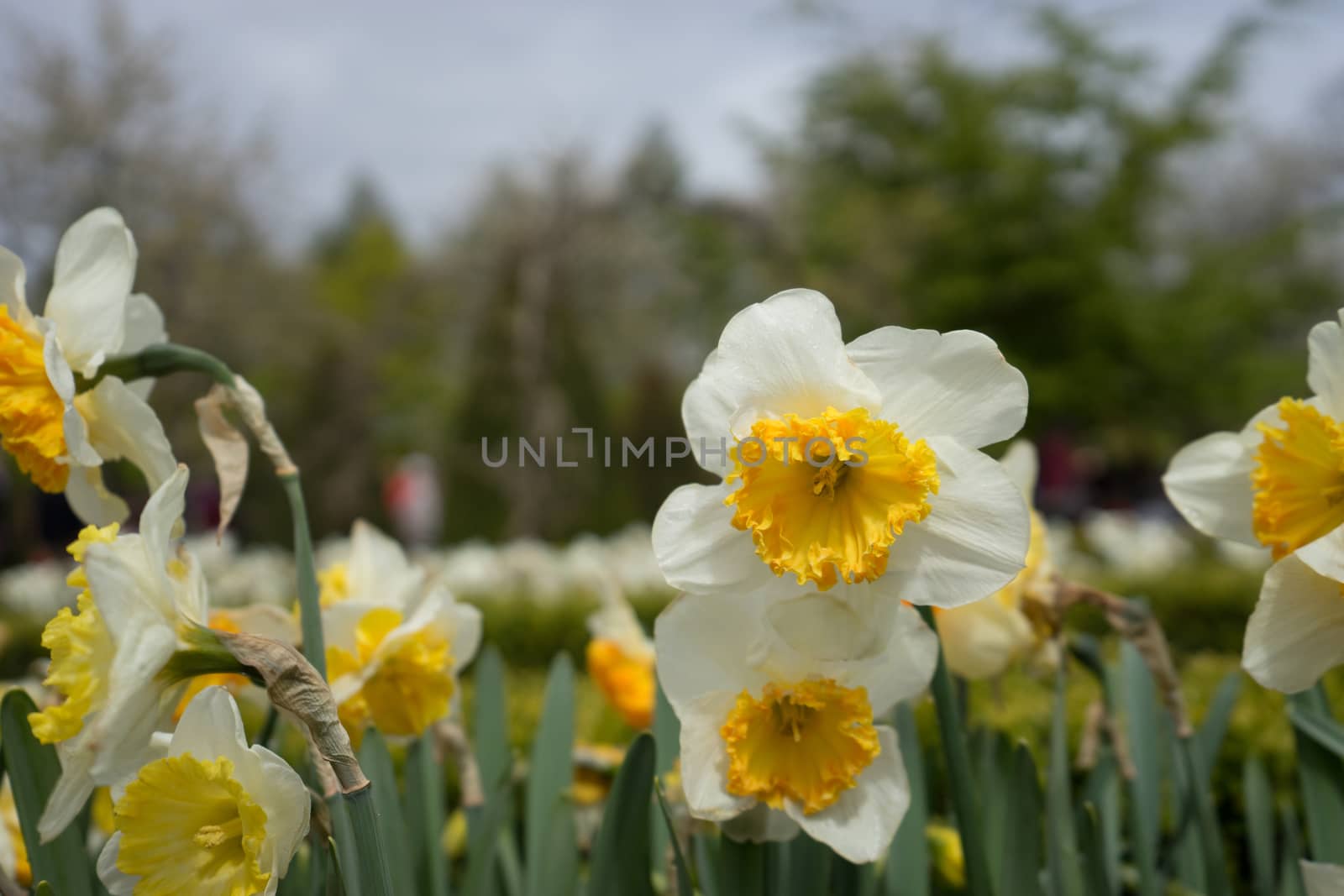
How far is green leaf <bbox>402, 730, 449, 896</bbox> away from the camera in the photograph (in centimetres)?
117

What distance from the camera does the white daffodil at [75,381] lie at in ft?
2.94

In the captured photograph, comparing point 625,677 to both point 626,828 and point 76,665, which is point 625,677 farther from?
point 76,665

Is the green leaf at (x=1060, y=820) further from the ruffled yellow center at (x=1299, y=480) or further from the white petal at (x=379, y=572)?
the white petal at (x=379, y=572)

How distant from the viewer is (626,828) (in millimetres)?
1040

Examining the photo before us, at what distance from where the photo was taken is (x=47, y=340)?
0.87 metres

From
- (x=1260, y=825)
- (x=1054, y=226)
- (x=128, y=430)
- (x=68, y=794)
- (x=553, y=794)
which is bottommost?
(x=1054, y=226)

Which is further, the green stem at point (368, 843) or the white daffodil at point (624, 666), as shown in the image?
the white daffodil at point (624, 666)

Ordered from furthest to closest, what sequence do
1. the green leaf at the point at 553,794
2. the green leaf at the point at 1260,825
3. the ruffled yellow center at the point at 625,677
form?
the ruffled yellow center at the point at 625,677, the green leaf at the point at 1260,825, the green leaf at the point at 553,794

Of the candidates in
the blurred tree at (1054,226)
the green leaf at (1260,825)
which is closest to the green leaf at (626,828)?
the green leaf at (1260,825)

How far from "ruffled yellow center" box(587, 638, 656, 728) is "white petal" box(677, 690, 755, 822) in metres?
0.54

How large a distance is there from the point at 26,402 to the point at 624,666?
87cm

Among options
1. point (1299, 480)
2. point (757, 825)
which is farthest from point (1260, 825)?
point (757, 825)

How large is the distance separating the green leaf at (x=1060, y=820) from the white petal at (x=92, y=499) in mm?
1023

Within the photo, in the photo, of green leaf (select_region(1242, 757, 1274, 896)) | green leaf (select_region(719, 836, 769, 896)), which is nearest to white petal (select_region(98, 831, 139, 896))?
green leaf (select_region(719, 836, 769, 896))
